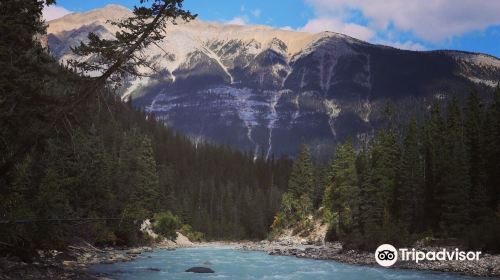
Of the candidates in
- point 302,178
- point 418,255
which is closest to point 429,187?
point 418,255

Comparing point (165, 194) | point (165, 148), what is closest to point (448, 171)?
point (165, 194)

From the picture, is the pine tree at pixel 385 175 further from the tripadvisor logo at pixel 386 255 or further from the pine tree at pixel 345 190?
the tripadvisor logo at pixel 386 255

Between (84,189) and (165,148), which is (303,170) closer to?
(84,189)

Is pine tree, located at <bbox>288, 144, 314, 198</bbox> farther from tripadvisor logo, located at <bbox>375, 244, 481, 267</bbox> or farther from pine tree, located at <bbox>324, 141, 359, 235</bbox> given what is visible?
tripadvisor logo, located at <bbox>375, 244, 481, 267</bbox>

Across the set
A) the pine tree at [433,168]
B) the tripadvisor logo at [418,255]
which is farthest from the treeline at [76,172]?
the pine tree at [433,168]

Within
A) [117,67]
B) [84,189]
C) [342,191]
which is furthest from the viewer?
[342,191]

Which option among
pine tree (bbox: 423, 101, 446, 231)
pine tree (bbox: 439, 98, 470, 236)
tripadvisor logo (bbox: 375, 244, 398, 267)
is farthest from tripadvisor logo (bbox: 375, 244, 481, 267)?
pine tree (bbox: 423, 101, 446, 231)

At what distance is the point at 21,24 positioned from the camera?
709 inches

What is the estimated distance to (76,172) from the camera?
48938 millimetres

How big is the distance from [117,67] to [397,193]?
54949mm

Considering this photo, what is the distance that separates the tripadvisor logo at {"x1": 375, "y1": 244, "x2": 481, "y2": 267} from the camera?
125 ft

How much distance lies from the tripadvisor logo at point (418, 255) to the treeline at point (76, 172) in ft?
81.9

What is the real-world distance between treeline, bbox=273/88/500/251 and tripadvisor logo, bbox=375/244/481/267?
1547 millimetres

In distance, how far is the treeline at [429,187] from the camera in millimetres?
50219
